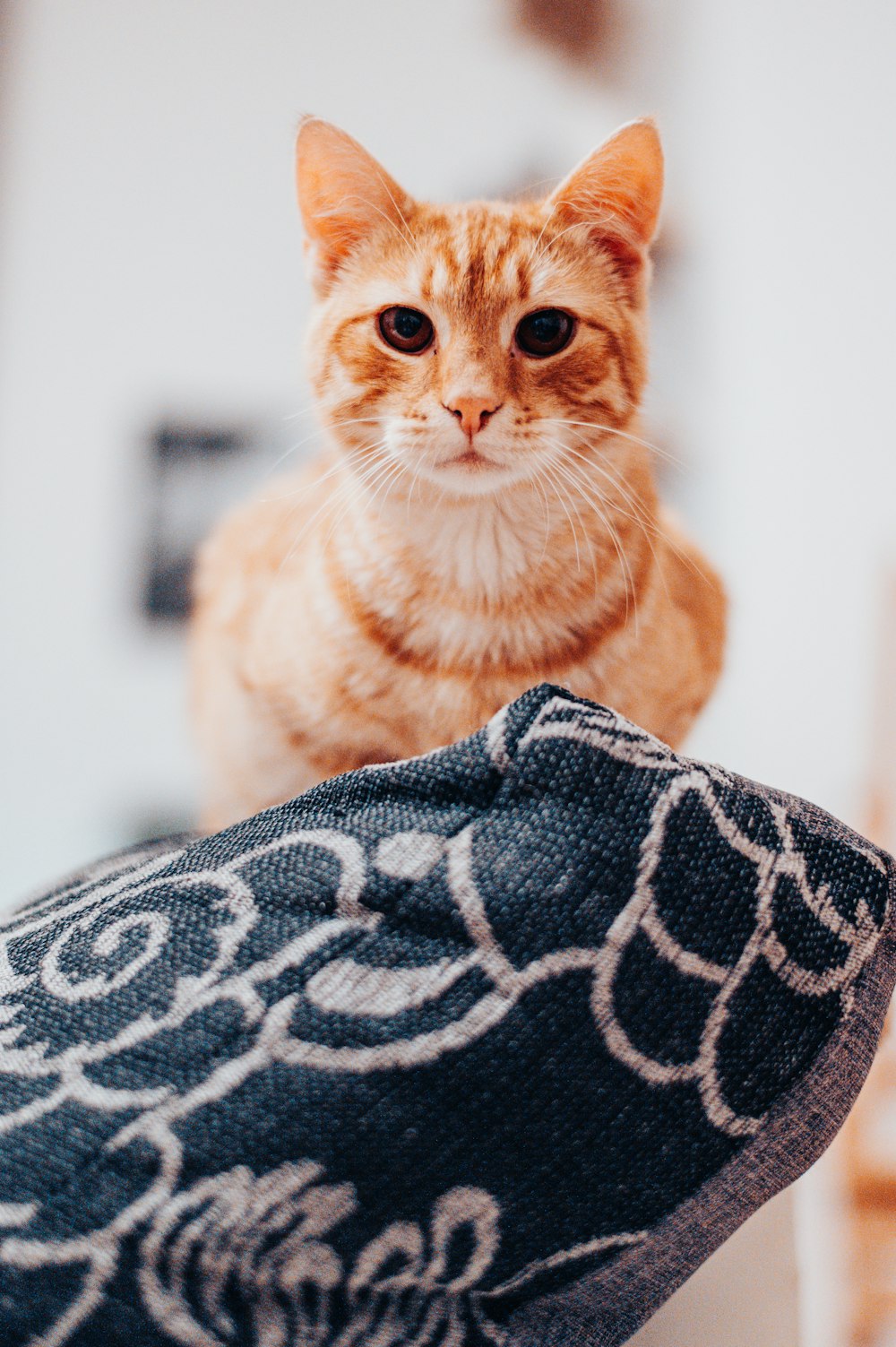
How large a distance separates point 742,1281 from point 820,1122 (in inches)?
10.2

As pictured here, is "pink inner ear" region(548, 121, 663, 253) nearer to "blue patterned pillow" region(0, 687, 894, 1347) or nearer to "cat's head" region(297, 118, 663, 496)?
"cat's head" region(297, 118, 663, 496)

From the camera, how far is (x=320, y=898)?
1.85ft

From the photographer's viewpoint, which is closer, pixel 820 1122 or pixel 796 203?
pixel 820 1122

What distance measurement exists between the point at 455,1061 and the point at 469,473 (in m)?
0.45

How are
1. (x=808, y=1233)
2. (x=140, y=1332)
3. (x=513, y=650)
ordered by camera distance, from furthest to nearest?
(x=808, y=1233) < (x=513, y=650) < (x=140, y=1332)

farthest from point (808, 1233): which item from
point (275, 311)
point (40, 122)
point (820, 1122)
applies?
point (40, 122)

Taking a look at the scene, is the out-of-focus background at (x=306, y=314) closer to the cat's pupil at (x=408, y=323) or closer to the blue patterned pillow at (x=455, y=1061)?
the cat's pupil at (x=408, y=323)

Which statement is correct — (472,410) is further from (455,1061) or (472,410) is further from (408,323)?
(455,1061)

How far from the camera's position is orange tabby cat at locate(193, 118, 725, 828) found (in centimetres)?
81

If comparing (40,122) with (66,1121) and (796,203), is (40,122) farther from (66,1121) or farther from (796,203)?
(66,1121)

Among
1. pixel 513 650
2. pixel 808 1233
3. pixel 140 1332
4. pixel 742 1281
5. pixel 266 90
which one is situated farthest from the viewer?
pixel 266 90

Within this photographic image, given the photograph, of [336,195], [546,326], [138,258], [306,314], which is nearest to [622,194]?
[546,326]

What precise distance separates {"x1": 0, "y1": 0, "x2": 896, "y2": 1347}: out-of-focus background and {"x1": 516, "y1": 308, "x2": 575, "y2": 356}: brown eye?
1.80 ft

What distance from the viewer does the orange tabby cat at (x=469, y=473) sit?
0.81 m
